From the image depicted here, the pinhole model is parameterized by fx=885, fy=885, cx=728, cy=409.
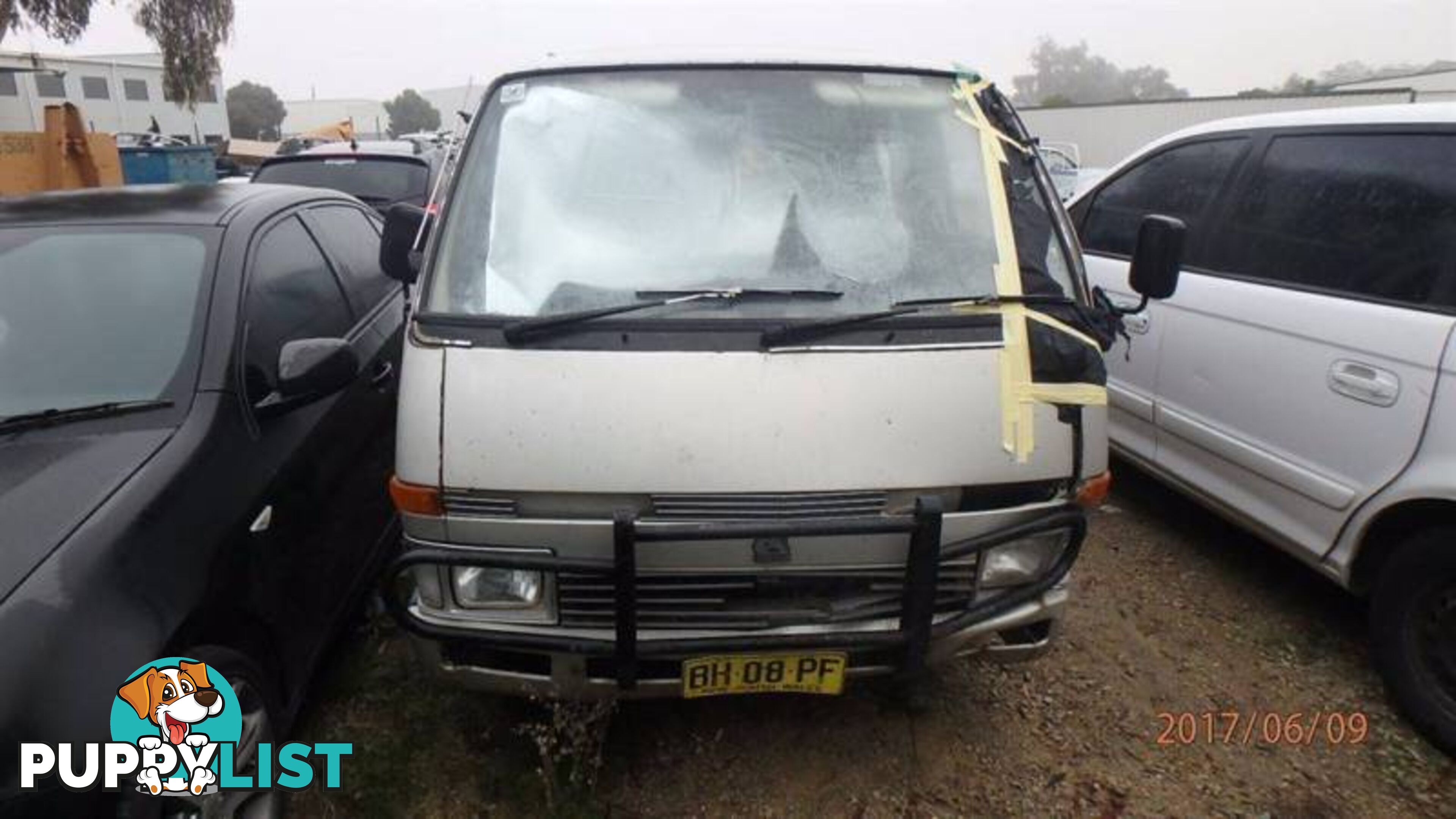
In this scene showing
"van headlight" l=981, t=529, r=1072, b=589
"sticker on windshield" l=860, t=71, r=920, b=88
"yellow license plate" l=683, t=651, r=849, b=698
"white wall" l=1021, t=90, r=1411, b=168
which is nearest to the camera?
"yellow license plate" l=683, t=651, r=849, b=698

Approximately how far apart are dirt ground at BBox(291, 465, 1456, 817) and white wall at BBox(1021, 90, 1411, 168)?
20.7m

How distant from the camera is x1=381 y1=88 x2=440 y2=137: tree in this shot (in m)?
67.2

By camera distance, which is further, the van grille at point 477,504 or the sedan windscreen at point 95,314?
the sedan windscreen at point 95,314

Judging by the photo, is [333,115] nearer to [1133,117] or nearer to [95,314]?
[1133,117]

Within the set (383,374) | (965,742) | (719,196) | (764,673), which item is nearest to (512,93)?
(719,196)

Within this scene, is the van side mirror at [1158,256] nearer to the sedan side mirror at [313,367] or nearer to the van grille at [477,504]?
the van grille at [477,504]

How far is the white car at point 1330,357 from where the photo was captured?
271 centimetres

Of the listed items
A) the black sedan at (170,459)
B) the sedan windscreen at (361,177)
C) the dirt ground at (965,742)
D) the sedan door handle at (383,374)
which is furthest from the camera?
the sedan windscreen at (361,177)

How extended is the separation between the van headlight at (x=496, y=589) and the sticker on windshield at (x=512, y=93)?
57.6 inches

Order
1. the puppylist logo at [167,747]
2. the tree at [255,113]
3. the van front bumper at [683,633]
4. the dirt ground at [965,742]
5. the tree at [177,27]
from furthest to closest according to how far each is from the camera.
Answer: the tree at [255,113], the tree at [177,27], the dirt ground at [965,742], the van front bumper at [683,633], the puppylist logo at [167,747]

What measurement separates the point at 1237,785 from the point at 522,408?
236 cm

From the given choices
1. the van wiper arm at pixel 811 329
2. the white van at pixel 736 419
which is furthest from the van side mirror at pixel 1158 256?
the van wiper arm at pixel 811 329

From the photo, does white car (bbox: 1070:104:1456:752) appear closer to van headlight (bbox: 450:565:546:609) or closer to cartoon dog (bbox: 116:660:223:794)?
van headlight (bbox: 450:565:546:609)
